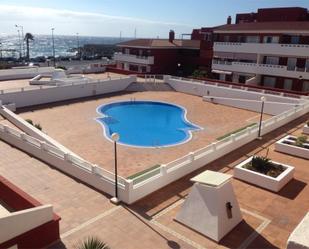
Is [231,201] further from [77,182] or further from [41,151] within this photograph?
[41,151]

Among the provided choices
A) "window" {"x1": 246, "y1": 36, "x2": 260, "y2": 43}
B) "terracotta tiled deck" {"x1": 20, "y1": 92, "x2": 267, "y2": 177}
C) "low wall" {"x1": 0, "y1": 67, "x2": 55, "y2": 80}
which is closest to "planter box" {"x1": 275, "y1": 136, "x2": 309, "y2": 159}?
"terracotta tiled deck" {"x1": 20, "y1": 92, "x2": 267, "y2": 177}

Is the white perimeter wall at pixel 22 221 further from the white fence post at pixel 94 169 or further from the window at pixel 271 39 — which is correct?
the window at pixel 271 39

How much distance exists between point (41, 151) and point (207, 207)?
10847 millimetres

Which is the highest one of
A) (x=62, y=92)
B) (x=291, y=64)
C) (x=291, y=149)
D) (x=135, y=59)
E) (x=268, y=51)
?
(x=268, y=51)

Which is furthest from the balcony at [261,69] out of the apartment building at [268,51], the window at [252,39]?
the window at [252,39]

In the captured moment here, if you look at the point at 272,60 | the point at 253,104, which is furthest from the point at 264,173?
the point at 272,60

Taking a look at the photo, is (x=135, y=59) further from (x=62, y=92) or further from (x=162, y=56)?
(x=62, y=92)

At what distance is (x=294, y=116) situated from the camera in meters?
27.8

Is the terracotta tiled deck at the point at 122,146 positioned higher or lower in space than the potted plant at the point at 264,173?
lower

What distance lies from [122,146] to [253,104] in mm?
17374

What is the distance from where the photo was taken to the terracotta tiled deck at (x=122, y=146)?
69.2 feet

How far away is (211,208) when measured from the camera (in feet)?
37.7

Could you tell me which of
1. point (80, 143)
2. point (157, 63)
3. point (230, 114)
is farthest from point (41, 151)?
point (157, 63)

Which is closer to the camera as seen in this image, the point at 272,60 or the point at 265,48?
the point at 265,48
